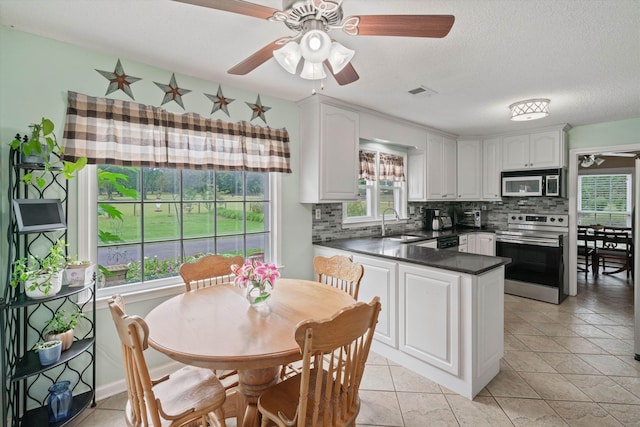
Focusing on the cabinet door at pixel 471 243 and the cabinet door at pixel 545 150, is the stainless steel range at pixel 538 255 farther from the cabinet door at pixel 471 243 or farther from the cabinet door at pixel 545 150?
the cabinet door at pixel 545 150

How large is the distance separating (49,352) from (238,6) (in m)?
2.07

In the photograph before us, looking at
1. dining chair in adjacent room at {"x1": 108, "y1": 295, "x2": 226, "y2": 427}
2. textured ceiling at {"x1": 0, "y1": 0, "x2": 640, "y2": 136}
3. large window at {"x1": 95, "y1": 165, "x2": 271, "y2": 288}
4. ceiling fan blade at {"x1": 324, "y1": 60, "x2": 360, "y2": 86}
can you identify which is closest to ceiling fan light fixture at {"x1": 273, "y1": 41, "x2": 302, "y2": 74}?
ceiling fan blade at {"x1": 324, "y1": 60, "x2": 360, "y2": 86}

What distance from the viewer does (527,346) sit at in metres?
2.86

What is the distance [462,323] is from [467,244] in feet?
8.50

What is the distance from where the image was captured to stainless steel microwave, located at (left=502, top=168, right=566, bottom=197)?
4098mm

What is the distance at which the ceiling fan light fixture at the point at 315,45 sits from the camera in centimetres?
131

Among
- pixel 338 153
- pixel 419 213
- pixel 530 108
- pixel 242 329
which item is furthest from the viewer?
pixel 419 213

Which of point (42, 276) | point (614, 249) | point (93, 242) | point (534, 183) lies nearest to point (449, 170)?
point (534, 183)

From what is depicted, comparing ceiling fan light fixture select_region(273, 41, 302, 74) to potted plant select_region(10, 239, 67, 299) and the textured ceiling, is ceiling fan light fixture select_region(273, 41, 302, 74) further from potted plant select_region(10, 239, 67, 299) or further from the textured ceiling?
A: potted plant select_region(10, 239, 67, 299)

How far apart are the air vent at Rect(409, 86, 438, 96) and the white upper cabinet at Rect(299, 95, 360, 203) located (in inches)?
26.4

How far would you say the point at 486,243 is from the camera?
4.49 metres

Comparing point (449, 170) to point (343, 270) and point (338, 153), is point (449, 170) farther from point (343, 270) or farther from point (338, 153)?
point (343, 270)

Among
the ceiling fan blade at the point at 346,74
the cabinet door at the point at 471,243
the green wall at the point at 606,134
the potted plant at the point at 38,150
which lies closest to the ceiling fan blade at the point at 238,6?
the ceiling fan blade at the point at 346,74

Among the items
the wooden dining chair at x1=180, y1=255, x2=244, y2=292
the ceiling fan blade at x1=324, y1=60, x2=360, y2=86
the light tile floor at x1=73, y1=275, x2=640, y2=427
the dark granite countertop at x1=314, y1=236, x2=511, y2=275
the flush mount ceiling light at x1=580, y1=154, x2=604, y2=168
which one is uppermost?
the flush mount ceiling light at x1=580, y1=154, x2=604, y2=168
